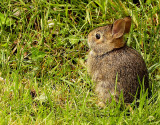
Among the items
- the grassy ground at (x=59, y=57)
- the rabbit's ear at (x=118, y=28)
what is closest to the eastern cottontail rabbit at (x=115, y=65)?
the rabbit's ear at (x=118, y=28)

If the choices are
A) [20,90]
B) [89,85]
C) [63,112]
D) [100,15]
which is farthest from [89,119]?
[100,15]

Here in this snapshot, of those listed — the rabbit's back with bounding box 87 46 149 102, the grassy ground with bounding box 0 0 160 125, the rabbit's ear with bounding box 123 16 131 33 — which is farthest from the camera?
the rabbit's ear with bounding box 123 16 131 33

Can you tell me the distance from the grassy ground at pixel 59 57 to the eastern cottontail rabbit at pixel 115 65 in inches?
7.1

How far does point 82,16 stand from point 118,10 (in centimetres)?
59

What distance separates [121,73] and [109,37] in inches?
21.8

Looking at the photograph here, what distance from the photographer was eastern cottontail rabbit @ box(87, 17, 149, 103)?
4.23 meters

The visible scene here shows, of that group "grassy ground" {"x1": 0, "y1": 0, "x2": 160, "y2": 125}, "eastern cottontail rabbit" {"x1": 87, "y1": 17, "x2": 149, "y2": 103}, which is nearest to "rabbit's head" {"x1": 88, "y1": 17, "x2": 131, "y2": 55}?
"eastern cottontail rabbit" {"x1": 87, "y1": 17, "x2": 149, "y2": 103}

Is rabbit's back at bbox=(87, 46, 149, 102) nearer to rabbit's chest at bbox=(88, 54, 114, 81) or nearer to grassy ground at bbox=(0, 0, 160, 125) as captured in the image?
rabbit's chest at bbox=(88, 54, 114, 81)

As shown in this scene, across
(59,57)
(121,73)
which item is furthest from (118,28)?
(59,57)

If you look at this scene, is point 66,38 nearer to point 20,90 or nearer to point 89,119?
point 20,90

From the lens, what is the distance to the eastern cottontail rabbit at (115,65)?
4234mm

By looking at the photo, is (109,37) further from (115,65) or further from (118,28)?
(115,65)

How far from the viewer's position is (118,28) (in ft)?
14.4

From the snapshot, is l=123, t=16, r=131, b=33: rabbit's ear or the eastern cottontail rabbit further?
l=123, t=16, r=131, b=33: rabbit's ear
